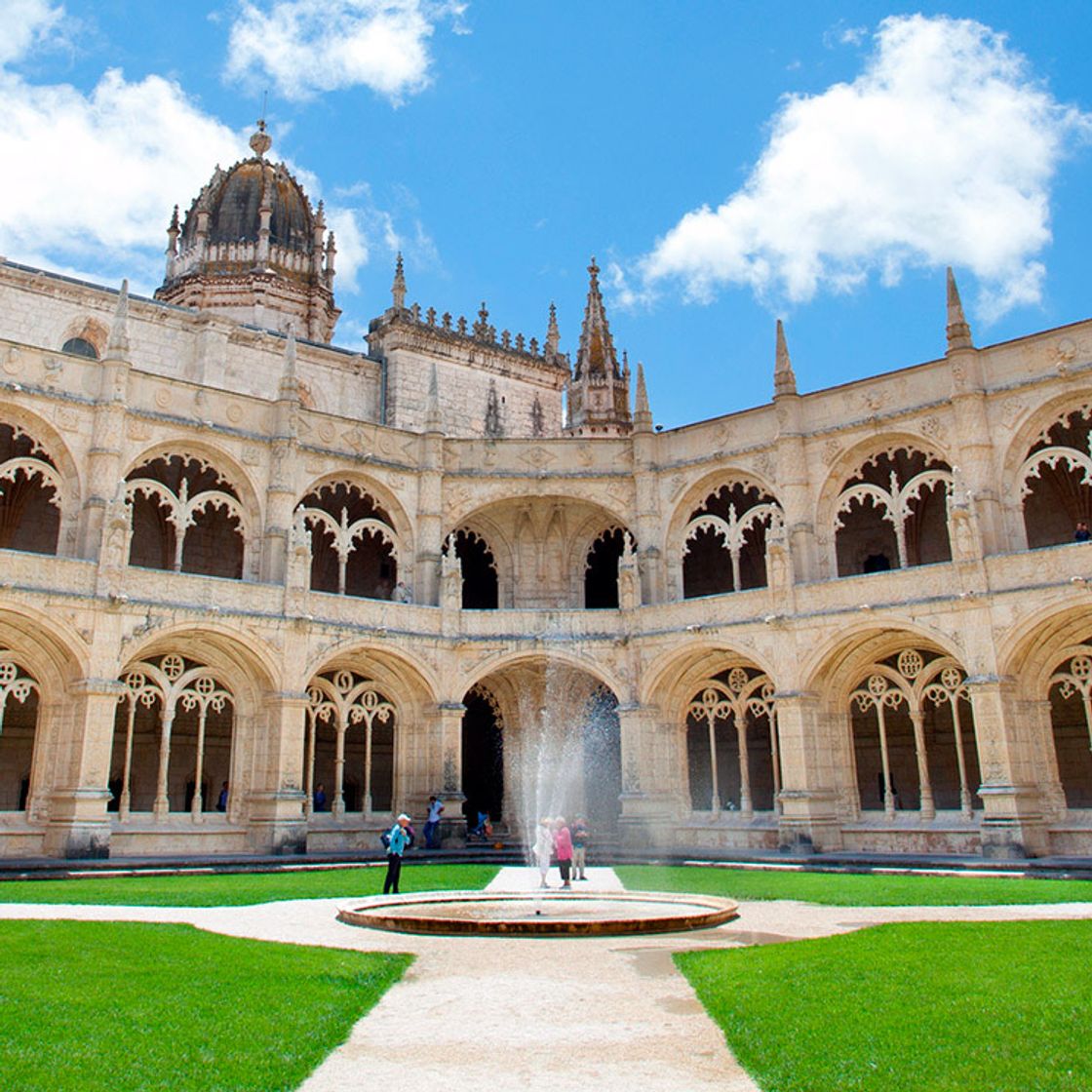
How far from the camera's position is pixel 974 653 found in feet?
75.9

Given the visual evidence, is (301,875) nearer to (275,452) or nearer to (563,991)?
(275,452)

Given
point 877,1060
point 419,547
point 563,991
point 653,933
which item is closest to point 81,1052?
point 563,991

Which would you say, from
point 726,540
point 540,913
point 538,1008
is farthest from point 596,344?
point 538,1008

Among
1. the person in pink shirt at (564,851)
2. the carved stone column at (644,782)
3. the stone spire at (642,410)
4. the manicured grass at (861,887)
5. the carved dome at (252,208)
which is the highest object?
the carved dome at (252,208)

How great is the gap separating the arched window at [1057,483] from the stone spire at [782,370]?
599 centimetres

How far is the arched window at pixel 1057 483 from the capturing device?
962 inches

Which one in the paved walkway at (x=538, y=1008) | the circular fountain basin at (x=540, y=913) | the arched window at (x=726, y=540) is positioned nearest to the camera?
the paved walkway at (x=538, y=1008)

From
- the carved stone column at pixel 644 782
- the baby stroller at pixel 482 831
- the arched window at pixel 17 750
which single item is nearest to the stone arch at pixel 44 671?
the arched window at pixel 17 750

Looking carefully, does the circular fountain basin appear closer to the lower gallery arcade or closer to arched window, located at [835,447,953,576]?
the lower gallery arcade

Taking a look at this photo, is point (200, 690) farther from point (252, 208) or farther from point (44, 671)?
point (252, 208)

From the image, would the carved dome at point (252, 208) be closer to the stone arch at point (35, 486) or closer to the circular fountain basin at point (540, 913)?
the stone arch at point (35, 486)

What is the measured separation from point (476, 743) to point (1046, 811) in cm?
1659

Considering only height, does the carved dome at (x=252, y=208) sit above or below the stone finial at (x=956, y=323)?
above

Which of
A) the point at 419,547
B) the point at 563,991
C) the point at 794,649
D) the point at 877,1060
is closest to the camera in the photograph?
the point at 877,1060
